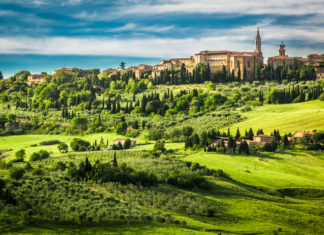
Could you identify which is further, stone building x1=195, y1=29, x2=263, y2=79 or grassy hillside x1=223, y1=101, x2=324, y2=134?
stone building x1=195, y1=29, x2=263, y2=79

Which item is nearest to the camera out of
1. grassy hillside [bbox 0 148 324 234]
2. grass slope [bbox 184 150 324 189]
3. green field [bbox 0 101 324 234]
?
grassy hillside [bbox 0 148 324 234]

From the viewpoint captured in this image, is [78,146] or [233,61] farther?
[233,61]

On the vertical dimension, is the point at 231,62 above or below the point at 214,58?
below

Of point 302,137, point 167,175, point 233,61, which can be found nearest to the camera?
point 167,175

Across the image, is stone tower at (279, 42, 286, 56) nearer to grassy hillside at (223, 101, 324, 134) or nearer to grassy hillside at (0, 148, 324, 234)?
grassy hillside at (223, 101, 324, 134)

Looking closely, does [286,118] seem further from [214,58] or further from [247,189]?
[214,58]

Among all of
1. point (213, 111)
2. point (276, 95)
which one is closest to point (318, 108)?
point (276, 95)

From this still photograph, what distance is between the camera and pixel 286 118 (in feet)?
318

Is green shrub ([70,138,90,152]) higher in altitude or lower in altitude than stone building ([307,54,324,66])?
lower

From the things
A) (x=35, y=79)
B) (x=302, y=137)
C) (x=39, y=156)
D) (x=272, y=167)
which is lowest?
(x=272, y=167)

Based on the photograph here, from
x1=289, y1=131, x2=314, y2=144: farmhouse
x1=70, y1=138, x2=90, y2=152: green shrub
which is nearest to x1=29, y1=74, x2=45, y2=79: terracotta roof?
x1=70, y1=138, x2=90, y2=152: green shrub

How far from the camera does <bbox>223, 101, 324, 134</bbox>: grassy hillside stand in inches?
3531

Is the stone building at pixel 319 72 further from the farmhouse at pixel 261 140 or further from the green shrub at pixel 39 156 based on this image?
the green shrub at pixel 39 156

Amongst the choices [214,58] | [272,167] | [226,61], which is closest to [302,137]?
[272,167]
